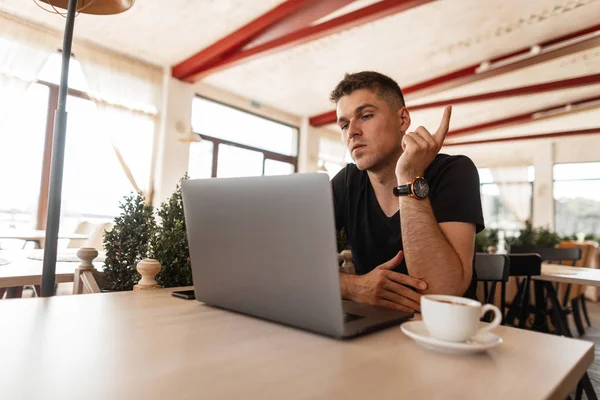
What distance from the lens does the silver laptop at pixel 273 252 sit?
574 mm

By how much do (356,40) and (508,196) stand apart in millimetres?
6727

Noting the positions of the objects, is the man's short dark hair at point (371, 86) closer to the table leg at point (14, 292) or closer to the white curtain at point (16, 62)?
the table leg at point (14, 292)

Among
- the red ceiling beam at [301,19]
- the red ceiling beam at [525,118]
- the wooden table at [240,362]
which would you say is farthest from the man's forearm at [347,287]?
the red ceiling beam at [525,118]

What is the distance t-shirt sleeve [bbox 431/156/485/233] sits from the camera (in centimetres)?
108

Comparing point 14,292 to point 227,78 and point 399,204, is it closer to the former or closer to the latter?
A: point 399,204

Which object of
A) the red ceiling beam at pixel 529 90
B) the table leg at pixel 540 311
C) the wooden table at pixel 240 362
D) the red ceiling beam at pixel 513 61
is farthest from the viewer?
the red ceiling beam at pixel 529 90

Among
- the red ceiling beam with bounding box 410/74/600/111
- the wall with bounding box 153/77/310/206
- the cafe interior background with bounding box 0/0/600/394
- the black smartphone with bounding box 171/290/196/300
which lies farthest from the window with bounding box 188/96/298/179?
the black smartphone with bounding box 171/290/196/300

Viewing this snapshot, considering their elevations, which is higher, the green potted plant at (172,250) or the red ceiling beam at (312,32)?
the red ceiling beam at (312,32)

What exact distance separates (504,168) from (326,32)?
24.2ft

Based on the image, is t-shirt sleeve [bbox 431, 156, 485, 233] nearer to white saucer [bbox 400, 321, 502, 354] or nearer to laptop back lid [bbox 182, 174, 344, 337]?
white saucer [bbox 400, 321, 502, 354]

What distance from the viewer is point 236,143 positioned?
675cm

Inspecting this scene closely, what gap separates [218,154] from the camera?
648cm

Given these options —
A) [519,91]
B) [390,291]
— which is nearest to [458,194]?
[390,291]

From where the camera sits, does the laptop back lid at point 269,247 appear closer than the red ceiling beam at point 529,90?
Yes
